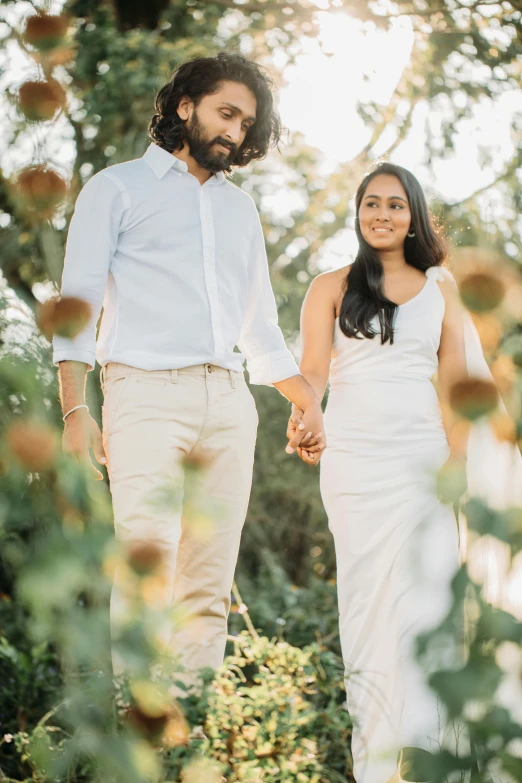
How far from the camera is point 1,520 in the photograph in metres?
0.75

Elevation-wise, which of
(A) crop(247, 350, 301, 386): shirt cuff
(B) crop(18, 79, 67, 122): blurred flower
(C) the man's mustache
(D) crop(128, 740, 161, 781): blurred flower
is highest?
(B) crop(18, 79, 67, 122): blurred flower

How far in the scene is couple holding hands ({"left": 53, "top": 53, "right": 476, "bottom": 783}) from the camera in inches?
97.9

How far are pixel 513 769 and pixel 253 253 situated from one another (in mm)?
2226

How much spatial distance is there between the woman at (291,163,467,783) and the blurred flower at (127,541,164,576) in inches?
79.8

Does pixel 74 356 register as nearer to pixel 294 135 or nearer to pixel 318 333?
pixel 318 333

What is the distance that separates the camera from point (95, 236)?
2.48 metres

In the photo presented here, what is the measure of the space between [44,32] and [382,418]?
2.32 metres

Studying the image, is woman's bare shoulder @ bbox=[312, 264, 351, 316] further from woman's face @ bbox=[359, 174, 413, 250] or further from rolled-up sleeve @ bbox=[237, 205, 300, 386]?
rolled-up sleeve @ bbox=[237, 205, 300, 386]

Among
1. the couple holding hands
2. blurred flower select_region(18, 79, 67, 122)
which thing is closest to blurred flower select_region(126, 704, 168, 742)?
blurred flower select_region(18, 79, 67, 122)

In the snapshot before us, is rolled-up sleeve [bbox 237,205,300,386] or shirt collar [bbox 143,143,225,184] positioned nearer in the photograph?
shirt collar [bbox 143,143,225,184]

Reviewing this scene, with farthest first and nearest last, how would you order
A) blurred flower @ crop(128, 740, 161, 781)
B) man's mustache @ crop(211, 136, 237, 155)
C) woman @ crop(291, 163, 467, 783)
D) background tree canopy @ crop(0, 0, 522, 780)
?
background tree canopy @ crop(0, 0, 522, 780)
woman @ crop(291, 163, 467, 783)
man's mustache @ crop(211, 136, 237, 155)
blurred flower @ crop(128, 740, 161, 781)

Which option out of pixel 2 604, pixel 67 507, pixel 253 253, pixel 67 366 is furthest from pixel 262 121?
pixel 2 604

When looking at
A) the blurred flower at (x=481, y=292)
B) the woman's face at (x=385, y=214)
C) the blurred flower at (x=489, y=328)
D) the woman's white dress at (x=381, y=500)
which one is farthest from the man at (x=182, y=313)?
the blurred flower at (x=481, y=292)

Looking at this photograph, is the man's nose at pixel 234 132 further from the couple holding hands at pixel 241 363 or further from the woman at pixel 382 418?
the woman at pixel 382 418
